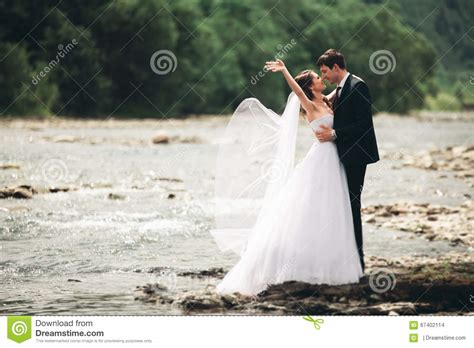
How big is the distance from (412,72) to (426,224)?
2123 cm

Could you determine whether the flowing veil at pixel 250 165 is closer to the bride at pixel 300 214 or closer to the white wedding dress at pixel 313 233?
the bride at pixel 300 214

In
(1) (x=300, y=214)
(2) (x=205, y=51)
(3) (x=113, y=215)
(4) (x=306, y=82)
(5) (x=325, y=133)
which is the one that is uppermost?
(2) (x=205, y=51)

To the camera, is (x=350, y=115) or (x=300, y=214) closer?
(x=350, y=115)

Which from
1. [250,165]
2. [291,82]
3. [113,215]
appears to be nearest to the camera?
[291,82]

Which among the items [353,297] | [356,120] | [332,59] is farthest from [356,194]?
[332,59]

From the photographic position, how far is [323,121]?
541 centimetres

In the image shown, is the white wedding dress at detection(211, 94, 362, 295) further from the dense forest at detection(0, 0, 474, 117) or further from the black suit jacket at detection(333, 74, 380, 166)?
the dense forest at detection(0, 0, 474, 117)

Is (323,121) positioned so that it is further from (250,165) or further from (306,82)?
(250,165)

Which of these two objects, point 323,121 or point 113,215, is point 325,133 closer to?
point 323,121

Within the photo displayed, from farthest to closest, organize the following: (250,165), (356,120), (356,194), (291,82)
→ (250,165), (356,194), (356,120), (291,82)

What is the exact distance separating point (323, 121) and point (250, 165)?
2.38ft

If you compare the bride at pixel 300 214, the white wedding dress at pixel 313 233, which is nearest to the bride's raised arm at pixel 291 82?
the bride at pixel 300 214

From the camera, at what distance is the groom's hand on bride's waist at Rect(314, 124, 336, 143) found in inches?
212

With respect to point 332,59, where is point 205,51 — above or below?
above
